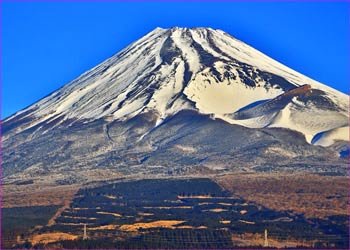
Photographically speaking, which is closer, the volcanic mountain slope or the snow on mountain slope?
the volcanic mountain slope

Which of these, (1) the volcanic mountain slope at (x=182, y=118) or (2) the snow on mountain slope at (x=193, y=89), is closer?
(1) the volcanic mountain slope at (x=182, y=118)

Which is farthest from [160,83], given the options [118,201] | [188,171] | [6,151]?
[118,201]

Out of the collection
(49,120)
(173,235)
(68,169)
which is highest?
(49,120)

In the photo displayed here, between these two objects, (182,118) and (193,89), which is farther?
(193,89)

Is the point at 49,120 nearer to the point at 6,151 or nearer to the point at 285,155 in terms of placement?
the point at 6,151
